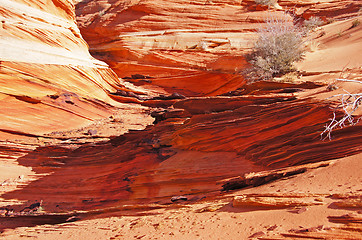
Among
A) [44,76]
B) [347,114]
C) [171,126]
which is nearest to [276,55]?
[171,126]

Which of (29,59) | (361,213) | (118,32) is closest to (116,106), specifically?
(29,59)

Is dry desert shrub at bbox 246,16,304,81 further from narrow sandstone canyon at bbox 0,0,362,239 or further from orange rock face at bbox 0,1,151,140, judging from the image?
orange rock face at bbox 0,1,151,140

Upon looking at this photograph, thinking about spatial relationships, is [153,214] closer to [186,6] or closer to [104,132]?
[104,132]

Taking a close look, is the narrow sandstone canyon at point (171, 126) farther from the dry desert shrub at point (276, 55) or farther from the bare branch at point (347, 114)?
the dry desert shrub at point (276, 55)

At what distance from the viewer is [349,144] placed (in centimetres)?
455

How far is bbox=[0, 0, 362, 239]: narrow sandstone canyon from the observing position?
371 cm

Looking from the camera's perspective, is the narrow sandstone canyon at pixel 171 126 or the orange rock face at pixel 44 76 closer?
the narrow sandstone canyon at pixel 171 126

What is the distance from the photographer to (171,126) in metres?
8.90

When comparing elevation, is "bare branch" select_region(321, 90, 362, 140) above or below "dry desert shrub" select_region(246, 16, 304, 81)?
below

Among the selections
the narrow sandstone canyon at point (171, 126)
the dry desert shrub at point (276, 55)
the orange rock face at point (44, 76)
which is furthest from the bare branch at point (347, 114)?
the orange rock face at point (44, 76)

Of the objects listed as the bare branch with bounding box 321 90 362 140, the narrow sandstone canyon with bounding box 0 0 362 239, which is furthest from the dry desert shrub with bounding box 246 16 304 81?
the bare branch with bounding box 321 90 362 140

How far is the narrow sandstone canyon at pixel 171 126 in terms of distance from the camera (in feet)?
12.2

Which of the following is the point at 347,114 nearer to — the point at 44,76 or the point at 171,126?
the point at 171,126

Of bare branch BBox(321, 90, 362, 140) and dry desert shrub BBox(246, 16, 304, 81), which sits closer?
bare branch BBox(321, 90, 362, 140)
